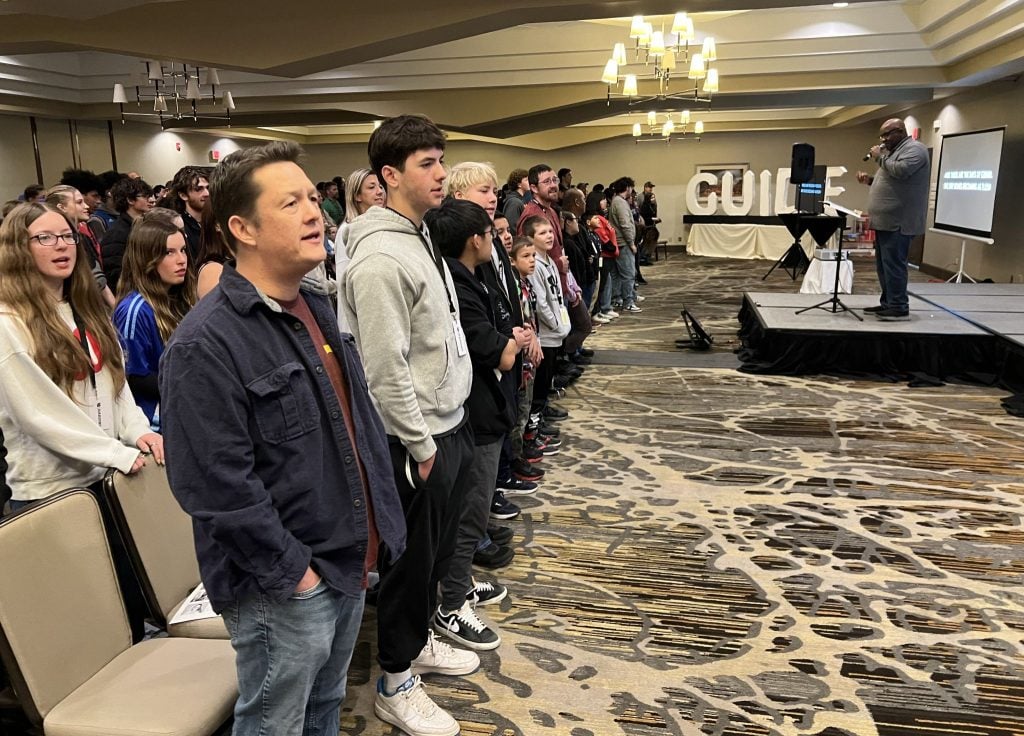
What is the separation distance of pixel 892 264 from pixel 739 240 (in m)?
10.1

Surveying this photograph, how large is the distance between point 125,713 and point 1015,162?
11.3 meters

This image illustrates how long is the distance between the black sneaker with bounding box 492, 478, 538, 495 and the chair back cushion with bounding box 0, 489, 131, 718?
7.28ft

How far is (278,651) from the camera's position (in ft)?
4.35

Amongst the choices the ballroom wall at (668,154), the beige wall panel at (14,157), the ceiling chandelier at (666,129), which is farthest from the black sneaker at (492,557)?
the beige wall panel at (14,157)

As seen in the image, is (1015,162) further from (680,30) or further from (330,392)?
(330,392)

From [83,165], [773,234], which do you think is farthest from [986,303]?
[83,165]

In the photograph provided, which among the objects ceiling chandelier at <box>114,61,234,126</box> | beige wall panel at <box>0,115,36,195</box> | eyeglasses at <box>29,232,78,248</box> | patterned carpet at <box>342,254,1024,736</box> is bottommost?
patterned carpet at <box>342,254,1024,736</box>

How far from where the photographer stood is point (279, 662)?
1.33 meters

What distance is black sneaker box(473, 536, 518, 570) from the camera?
3023mm

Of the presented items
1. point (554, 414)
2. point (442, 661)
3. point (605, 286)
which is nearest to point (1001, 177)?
point (605, 286)

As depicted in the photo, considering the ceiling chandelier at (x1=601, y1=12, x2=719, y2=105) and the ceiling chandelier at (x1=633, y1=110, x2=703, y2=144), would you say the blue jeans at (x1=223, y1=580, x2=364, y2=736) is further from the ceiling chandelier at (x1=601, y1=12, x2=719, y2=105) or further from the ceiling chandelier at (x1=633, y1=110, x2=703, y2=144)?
the ceiling chandelier at (x1=633, y1=110, x2=703, y2=144)

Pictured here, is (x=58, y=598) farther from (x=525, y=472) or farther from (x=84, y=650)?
(x=525, y=472)

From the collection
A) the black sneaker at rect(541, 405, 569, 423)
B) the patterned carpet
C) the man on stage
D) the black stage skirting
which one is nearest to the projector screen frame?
the man on stage

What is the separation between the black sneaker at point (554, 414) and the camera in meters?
4.89
